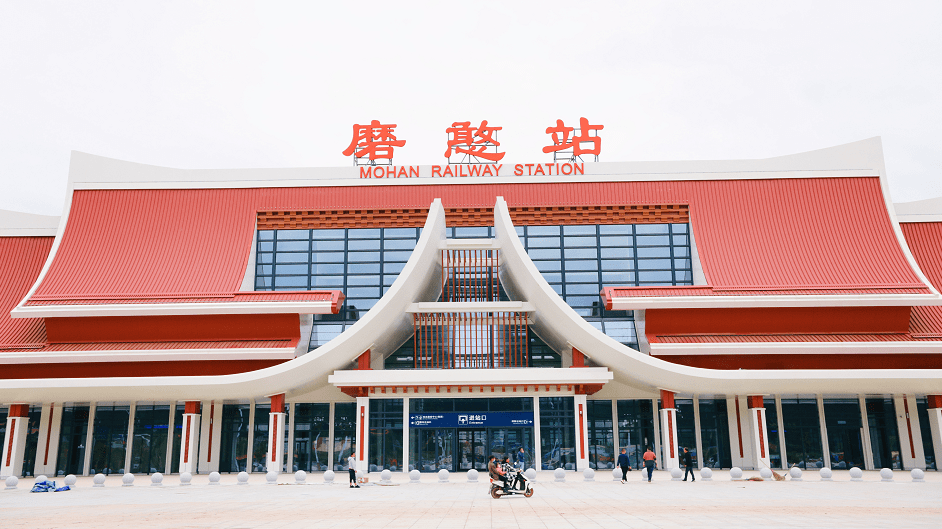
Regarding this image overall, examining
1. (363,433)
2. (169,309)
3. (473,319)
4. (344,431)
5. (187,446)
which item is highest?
(169,309)

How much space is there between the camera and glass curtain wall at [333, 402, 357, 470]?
104 feet

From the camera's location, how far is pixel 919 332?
3005 cm

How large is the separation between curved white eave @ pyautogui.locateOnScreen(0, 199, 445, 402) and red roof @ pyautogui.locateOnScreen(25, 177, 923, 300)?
396cm

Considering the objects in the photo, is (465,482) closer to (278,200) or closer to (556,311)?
(556,311)

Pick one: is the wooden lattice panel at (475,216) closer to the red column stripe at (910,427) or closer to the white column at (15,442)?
the red column stripe at (910,427)

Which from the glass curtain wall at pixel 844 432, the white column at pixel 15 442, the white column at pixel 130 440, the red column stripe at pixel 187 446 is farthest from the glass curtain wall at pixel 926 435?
the white column at pixel 15 442

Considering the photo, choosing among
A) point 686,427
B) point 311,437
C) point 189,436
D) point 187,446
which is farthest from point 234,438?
point 686,427

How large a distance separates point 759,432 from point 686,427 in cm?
363

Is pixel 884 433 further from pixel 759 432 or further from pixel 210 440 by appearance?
pixel 210 440

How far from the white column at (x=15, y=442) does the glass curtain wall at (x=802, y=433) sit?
1261 inches

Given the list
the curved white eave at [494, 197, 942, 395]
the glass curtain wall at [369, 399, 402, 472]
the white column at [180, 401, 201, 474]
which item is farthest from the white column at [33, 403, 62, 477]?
the curved white eave at [494, 197, 942, 395]

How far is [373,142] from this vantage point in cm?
3688

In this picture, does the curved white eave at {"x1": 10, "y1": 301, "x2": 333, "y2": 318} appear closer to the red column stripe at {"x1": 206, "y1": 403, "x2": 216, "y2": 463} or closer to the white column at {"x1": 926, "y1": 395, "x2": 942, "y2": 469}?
the red column stripe at {"x1": 206, "y1": 403, "x2": 216, "y2": 463}

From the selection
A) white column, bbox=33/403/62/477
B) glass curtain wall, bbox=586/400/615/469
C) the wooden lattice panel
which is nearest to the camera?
white column, bbox=33/403/62/477
